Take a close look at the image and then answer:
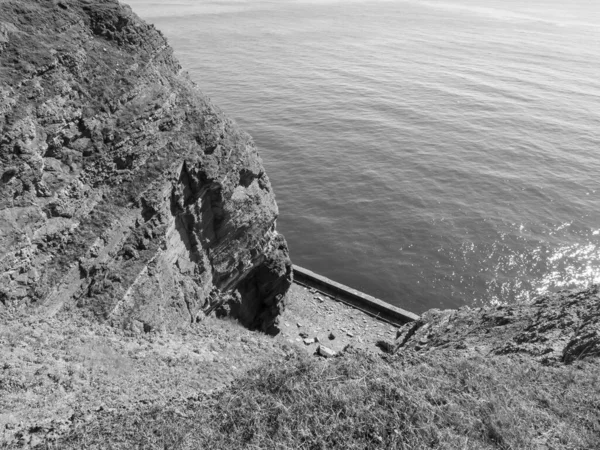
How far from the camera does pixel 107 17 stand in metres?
19.9

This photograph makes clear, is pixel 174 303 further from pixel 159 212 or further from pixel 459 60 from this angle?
pixel 459 60

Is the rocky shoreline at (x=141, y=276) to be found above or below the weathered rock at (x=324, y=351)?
above

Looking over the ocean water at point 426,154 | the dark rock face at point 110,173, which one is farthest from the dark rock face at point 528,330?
the ocean water at point 426,154

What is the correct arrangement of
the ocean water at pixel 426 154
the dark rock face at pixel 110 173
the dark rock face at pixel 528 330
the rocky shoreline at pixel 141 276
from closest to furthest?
the rocky shoreline at pixel 141 276, the dark rock face at pixel 528 330, the dark rock face at pixel 110 173, the ocean water at pixel 426 154

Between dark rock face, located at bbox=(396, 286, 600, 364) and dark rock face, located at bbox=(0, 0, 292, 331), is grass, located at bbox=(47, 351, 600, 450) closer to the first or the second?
dark rock face, located at bbox=(396, 286, 600, 364)

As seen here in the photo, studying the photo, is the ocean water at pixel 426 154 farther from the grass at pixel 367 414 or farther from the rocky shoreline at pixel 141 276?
the grass at pixel 367 414

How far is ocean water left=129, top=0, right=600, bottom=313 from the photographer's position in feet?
123

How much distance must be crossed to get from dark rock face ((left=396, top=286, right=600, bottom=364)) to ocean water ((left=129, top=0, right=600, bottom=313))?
12.8 m

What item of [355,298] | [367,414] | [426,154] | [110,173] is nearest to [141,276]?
[110,173]

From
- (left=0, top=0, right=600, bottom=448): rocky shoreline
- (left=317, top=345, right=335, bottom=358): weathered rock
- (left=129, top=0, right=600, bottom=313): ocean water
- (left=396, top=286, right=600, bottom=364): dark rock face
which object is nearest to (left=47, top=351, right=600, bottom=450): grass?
(left=0, top=0, right=600, bottom=448): rocky shoreline

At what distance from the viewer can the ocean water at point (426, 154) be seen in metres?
37.6

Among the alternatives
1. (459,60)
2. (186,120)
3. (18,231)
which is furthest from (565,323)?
(459,60)

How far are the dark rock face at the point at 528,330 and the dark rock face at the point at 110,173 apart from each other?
1127cm

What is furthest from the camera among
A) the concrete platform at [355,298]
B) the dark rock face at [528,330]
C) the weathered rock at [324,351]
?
the concrete platform at [355,298]
